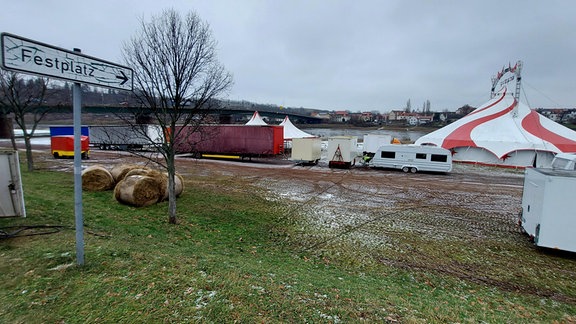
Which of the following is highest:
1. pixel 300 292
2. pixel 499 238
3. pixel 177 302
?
pixel 177 302

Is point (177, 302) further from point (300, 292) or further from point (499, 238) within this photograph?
point (499, 238)

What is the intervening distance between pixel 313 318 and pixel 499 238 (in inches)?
364

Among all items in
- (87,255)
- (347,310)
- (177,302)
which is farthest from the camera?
(87,255)

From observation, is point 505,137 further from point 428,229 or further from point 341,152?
point 428,229

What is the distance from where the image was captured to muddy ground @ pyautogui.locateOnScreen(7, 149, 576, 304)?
710 centimetres

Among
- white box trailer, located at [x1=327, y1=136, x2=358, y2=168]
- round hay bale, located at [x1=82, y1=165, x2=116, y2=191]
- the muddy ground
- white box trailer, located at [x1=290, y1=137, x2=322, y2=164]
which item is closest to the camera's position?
the muddy ground

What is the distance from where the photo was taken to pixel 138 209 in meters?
9.89

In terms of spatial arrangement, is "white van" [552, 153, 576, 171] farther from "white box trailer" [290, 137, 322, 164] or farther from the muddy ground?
"white box trailer" [290, 137, 322, 164]

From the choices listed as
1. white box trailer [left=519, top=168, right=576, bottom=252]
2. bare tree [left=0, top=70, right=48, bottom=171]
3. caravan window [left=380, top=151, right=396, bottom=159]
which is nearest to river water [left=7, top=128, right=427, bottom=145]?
caravan window [left=380, top=151, right=396, bottom=159]

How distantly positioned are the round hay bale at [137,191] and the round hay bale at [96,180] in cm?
232

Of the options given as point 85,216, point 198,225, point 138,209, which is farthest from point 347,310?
point 138,209

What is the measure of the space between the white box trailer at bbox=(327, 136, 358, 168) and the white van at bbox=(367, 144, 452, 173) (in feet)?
8.36

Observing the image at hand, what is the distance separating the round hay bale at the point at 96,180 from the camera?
11.8 m

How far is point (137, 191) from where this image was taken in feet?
33.2
